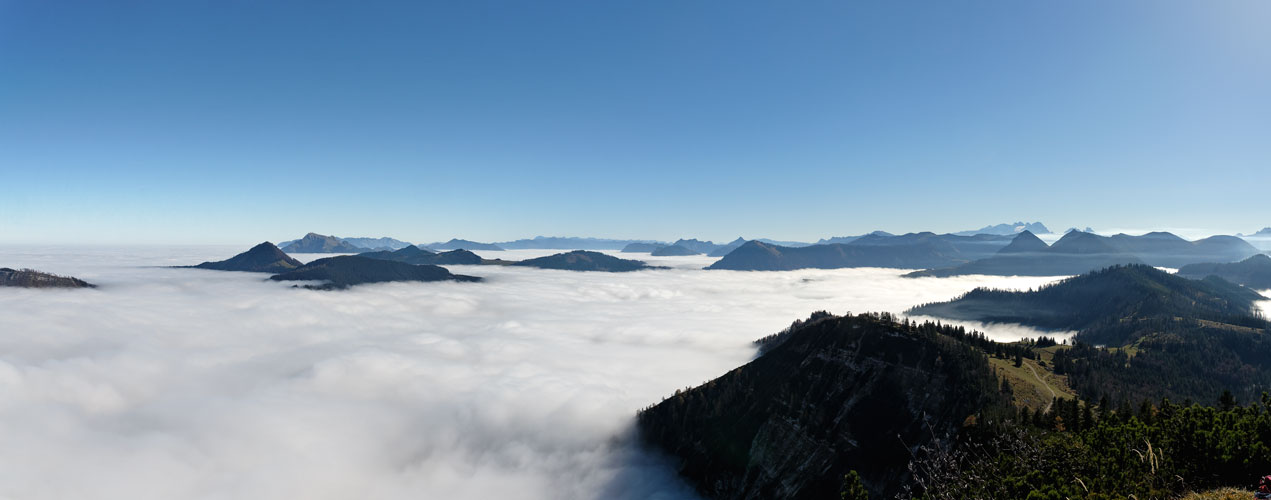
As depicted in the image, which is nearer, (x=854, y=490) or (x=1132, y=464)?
(x=1132, y=464)

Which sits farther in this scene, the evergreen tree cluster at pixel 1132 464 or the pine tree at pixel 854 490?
the pine tree at pixel 854 490

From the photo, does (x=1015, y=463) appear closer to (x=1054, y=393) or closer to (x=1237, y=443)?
(x=1237, y=443)

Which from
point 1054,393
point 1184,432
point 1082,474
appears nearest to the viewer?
point 1082,474

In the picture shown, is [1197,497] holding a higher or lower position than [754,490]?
higher

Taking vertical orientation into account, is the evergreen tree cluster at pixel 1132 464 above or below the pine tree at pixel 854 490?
above

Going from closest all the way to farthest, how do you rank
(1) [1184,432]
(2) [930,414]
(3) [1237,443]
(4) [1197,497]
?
(4) [1197,497]
(3) [1237,443]
(1) [1184,432]
(2) [930,414]

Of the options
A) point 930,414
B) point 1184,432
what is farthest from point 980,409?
point 1184,432

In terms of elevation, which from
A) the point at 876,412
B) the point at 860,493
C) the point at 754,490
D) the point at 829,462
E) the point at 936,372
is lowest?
the point at 754,490

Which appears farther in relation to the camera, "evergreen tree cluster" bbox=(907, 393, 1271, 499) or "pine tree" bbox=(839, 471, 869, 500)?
"pine tree" bbox=(839, 471, 869, 500)

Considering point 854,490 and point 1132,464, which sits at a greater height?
point 1132,464

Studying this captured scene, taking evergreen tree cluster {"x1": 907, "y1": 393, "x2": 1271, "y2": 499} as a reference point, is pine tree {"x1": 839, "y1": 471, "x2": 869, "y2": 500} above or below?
below

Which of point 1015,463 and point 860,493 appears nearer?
point 1015,463
